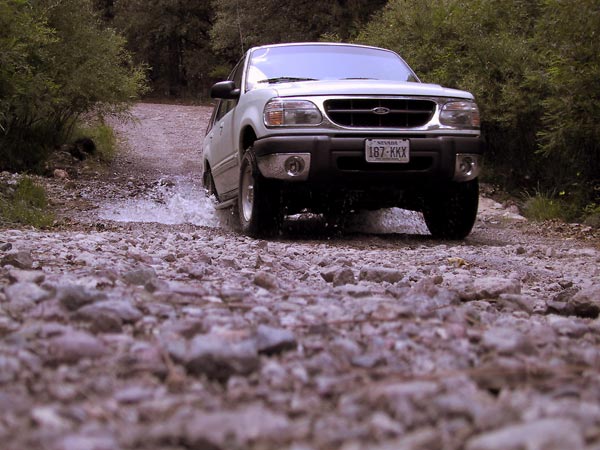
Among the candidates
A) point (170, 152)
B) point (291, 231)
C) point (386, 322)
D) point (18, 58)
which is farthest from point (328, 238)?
point (170, 152)

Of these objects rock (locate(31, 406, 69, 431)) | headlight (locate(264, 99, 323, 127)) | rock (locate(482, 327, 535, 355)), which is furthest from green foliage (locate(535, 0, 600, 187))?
rock (locate(31, 406, 69, 431))

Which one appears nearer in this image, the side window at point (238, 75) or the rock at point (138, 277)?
the rock at point (138, 277)

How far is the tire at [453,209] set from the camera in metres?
6.22

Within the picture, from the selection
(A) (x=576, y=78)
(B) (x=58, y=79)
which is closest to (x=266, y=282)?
(A) (x=576, y=78)

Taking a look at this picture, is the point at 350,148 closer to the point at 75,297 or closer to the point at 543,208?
the point at 75,297

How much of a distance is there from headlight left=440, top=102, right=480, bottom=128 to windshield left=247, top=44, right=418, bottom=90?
0.87 m

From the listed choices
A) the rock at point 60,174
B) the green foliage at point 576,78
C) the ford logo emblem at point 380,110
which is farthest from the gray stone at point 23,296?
the rock at point 60,174

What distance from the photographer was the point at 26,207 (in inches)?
281

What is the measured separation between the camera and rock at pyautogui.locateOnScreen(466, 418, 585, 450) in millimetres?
1153

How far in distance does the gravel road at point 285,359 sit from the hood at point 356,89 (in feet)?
7.05

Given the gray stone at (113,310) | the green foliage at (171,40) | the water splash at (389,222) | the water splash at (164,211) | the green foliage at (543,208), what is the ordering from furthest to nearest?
the green foliage at (171,40)
the green foliage at (543,208)
the water splash at (164,211)
the water splash at (389,222)
the gray stone at (113,310)

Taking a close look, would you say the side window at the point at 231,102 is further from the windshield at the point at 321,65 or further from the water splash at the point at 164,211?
the water splash at the point at 164,211

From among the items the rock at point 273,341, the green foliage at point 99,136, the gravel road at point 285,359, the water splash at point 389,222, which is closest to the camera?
the gravel road at point 285,359

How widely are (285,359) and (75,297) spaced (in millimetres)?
805
